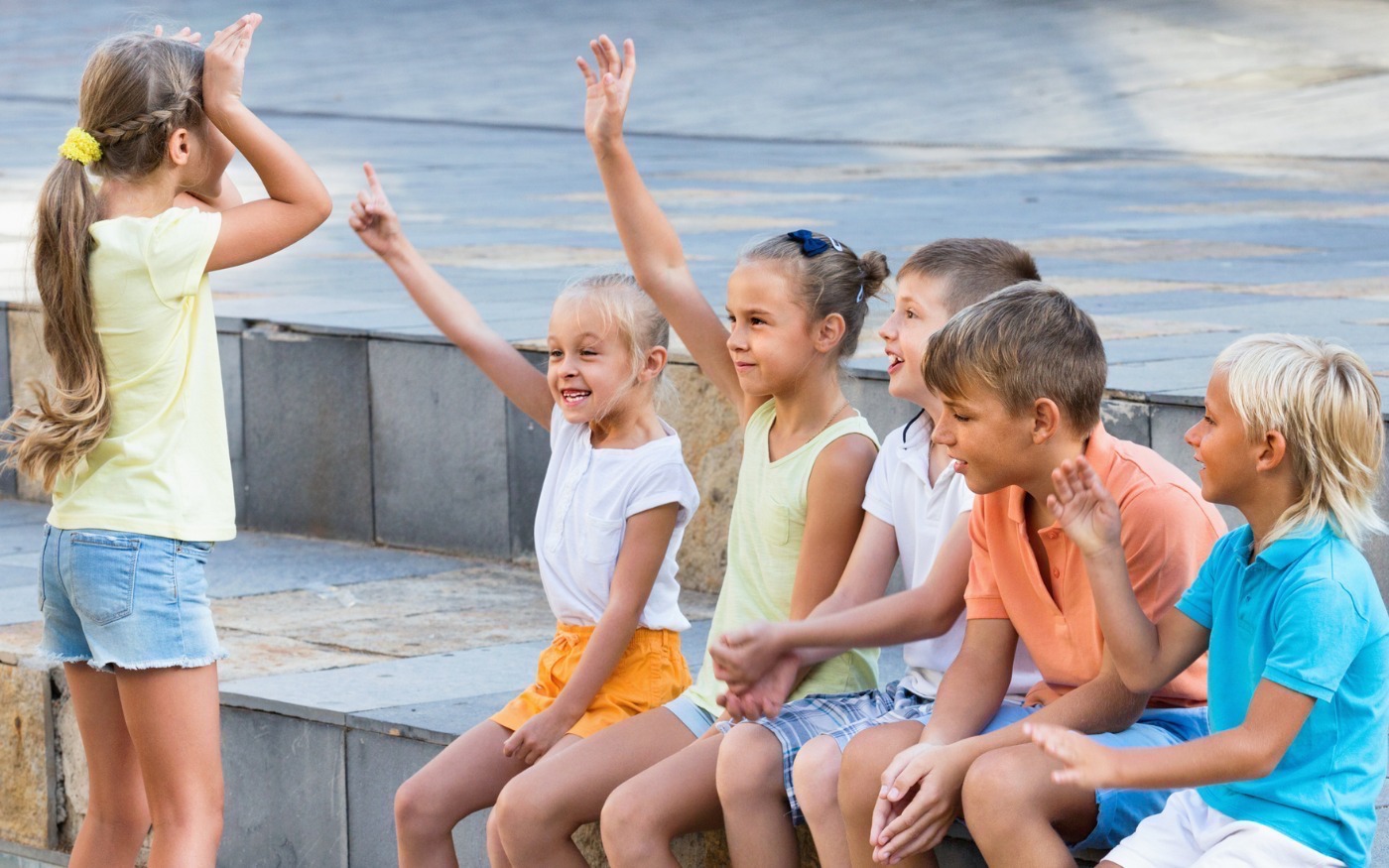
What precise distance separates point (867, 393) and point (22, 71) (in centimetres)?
1642

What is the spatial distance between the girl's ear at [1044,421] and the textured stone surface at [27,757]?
2.39m

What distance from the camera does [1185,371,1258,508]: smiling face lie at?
2732mm

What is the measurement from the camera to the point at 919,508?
11.1 ft

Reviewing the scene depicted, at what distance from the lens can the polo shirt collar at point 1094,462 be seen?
10.0ft

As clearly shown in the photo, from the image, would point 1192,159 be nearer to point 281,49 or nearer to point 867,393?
point 867,393

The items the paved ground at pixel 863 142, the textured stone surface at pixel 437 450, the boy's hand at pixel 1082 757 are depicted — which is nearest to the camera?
the boy's hand at pixel 1082 757

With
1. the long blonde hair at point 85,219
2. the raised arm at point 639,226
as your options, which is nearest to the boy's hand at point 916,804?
the raised arm at point 639,226

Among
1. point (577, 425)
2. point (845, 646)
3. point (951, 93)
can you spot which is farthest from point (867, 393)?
point (951, 93)

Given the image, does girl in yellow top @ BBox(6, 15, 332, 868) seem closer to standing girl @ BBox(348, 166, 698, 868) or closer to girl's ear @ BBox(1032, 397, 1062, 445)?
standing girl @ BBox(348, 166, 698, 868)

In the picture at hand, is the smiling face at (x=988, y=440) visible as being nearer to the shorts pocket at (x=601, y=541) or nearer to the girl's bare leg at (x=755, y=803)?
the girl's bare leg at (x=755, y=803)

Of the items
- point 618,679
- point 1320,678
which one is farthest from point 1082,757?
point 618,679

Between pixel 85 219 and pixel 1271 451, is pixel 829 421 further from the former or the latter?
pixel 85 219

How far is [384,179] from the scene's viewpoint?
12062 mm

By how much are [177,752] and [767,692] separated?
3.05ft
